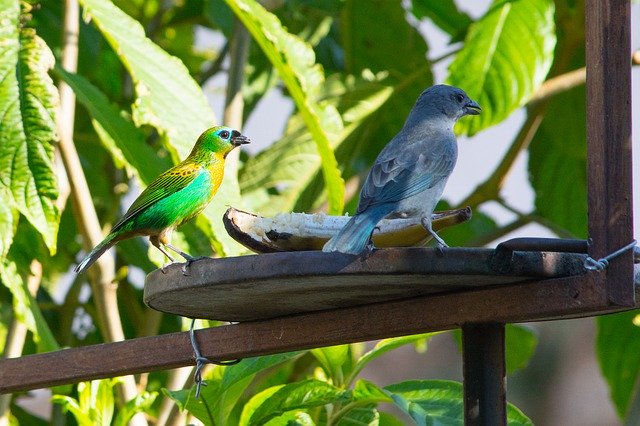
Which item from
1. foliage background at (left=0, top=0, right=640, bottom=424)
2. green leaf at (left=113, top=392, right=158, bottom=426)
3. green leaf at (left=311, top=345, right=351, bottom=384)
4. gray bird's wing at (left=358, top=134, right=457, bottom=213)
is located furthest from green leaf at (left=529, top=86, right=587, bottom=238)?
green leaf at (left=113, top=392, right=158, bottom=426)

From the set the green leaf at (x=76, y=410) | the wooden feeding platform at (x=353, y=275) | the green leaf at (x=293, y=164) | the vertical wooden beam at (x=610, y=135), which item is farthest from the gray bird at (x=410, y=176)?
the green leaf at (x=293, y=164)

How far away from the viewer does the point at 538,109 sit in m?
3.63

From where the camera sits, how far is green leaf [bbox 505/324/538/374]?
154 inches

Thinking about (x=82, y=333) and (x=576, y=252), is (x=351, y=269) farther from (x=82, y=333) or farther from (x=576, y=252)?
(x=82, y=333)

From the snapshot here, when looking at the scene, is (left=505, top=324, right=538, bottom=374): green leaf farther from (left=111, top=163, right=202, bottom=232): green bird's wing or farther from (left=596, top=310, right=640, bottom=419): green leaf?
(left=111, top=163, right=202, bottom=232): green bird's wing

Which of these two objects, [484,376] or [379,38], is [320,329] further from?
[379,38]

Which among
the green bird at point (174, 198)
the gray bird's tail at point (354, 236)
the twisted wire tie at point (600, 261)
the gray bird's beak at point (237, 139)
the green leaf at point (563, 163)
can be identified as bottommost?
the twisted wire tie at point (600, 261)

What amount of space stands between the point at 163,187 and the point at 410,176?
620 millimetres

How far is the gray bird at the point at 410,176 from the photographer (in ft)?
6.01

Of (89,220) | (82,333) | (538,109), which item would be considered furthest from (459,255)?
(82,333)

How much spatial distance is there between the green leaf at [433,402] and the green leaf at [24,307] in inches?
32.0

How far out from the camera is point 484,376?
5.61ft

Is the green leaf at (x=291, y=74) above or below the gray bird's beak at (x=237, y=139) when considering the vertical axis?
above

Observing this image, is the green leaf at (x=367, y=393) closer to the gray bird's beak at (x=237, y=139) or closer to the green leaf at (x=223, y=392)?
the green leaf at (x=223, y=392)
